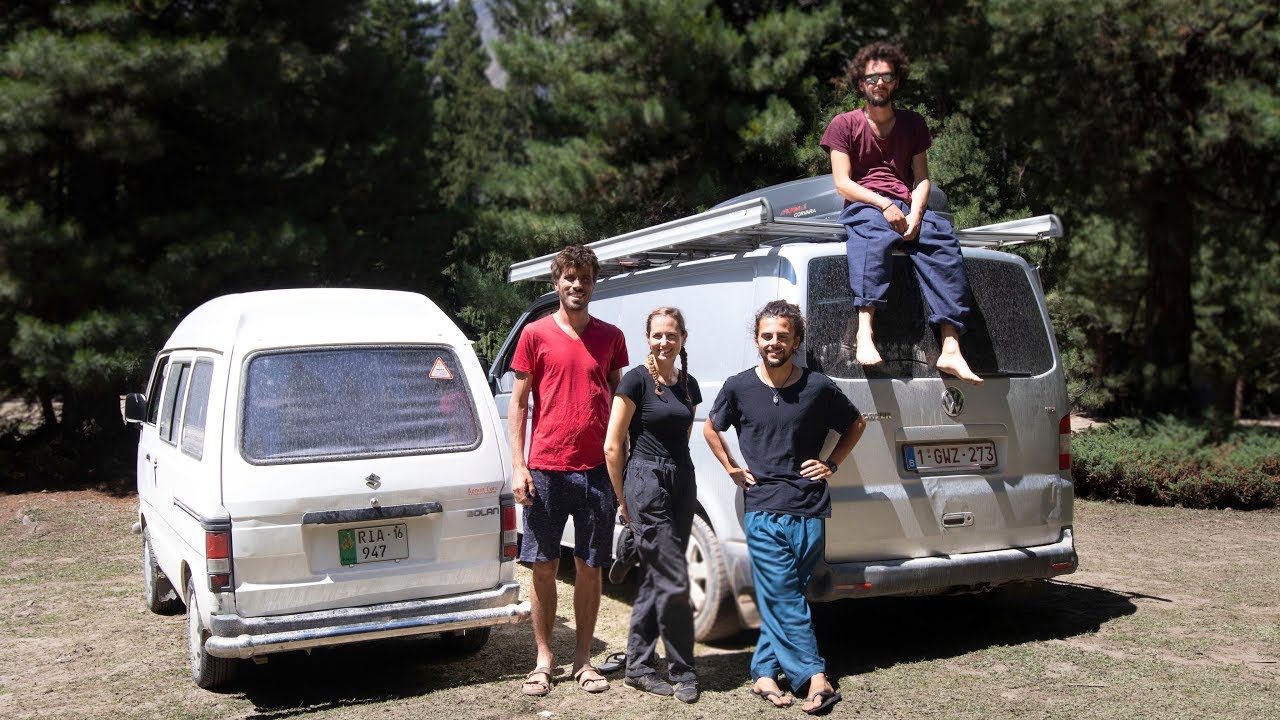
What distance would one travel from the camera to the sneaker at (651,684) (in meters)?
5.12

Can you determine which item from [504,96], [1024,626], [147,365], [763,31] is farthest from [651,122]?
[504,96]

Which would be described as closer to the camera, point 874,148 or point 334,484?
point 334,484

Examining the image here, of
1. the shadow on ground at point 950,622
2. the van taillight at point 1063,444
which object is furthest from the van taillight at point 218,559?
the van taillight at point 1063,444

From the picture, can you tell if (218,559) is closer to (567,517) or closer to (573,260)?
(567,517)

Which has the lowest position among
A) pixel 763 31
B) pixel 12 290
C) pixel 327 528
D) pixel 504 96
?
pixel 327 528

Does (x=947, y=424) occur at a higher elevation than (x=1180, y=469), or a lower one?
higher

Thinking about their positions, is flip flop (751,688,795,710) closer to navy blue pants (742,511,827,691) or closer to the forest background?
navy blue pants (742,511,827,691)

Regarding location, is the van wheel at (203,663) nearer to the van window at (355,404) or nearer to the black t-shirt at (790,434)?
the van window at (355,404)

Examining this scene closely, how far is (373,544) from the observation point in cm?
518

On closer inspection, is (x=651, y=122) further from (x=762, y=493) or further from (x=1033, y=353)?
(x=762, y=493)

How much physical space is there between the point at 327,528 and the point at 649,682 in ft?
5.40

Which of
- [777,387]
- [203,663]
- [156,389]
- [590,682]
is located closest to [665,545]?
[590,682]

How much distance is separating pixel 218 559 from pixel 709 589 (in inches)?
92.8

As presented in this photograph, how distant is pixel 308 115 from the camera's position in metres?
15.1
